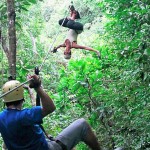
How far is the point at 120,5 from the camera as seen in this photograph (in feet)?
13.5

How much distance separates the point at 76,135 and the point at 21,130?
0.58 metres

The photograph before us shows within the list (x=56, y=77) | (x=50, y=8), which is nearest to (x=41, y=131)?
(x=56, y=77)

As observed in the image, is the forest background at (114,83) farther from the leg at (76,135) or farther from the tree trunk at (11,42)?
the leg at (76,135)

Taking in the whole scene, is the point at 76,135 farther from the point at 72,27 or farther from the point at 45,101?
the point at 72,27

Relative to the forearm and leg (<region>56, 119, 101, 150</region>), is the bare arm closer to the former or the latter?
the forearm

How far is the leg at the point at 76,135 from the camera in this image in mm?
2865

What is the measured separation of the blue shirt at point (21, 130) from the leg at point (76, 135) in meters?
0.25

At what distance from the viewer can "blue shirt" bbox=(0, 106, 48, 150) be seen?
2.42 metres

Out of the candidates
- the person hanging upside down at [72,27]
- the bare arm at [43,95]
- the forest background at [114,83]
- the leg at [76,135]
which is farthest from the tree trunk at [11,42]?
the bare arm at [43,95]

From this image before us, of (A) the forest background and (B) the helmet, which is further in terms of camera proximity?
(A) the forest background

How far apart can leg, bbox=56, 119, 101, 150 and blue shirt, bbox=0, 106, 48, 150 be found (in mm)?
253

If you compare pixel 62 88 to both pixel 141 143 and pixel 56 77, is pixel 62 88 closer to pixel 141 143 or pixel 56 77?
pixel 141 143

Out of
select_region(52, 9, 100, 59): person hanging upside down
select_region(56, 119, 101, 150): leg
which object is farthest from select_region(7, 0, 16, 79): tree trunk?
select_region(56, 119, 101, 150): leg

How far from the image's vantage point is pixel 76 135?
9.53 ft
